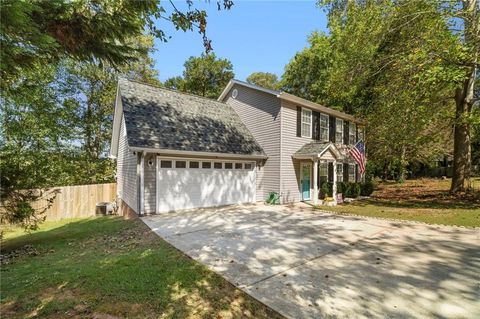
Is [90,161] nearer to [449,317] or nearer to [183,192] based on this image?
[183,192]

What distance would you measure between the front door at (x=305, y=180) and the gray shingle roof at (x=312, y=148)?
101 cm

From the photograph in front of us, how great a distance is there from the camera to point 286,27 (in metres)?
10.1

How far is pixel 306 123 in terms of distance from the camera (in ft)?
48.1

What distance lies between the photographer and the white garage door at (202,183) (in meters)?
10.6

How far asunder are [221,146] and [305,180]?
5554mm

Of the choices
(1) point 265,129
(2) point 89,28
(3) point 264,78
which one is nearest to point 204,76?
(3) point 264,78

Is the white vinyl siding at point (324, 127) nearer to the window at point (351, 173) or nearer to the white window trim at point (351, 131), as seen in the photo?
the white window trim at point (351, 131)

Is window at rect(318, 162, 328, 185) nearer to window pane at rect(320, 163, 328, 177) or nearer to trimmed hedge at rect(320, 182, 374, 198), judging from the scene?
window pane at rect(320, 163, 328, 177)

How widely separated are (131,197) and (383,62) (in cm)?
1299

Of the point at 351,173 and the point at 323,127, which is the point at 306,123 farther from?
the point at 351,173

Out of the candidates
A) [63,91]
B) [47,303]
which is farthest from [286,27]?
[63,91]

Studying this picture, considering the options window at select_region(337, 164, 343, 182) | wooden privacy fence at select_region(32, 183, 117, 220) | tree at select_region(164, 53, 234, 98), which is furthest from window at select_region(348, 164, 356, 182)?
tree at select_region(164, 53, 234, 98)

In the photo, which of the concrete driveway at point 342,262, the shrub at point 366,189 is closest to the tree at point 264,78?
the shrub at point 366,189

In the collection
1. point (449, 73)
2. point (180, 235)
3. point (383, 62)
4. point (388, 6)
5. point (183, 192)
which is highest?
point (388, 6)
